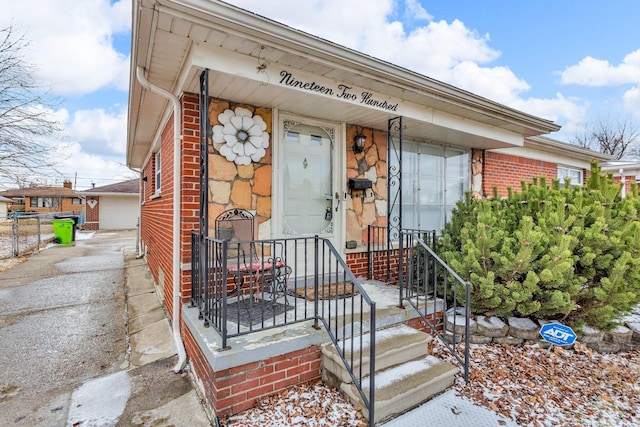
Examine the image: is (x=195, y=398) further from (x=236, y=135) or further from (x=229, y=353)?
(x=236, y=135)

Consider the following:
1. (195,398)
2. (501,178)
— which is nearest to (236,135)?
(195,398)

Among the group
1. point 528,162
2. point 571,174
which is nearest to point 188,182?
point 528,162

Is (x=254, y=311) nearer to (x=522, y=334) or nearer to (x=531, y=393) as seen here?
(x=531, y=393)

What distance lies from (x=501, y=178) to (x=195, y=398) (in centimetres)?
639

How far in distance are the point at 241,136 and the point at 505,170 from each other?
5.47m

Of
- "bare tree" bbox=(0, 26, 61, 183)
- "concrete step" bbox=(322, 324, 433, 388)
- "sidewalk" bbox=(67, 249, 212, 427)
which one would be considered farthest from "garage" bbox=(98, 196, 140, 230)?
"concrete step" bbox=(322, 324, 433, 388)

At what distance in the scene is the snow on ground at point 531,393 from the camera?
6.88 feet

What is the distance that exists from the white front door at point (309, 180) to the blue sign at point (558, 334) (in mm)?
2323

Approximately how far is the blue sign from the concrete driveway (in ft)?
9.87

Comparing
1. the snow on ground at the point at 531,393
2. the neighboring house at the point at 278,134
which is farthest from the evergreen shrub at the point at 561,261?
the neighboring house at the point at 278,134

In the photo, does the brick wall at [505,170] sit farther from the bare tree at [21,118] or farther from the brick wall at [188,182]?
the bare tree at [21,118]

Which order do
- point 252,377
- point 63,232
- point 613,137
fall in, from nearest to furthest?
point 252,377 → point 63,232 → point 613,137

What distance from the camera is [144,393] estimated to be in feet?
8.25

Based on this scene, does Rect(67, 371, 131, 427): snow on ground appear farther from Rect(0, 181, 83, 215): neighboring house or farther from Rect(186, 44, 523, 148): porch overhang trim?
Rect(0, 181, 83, 215): neighboring house
